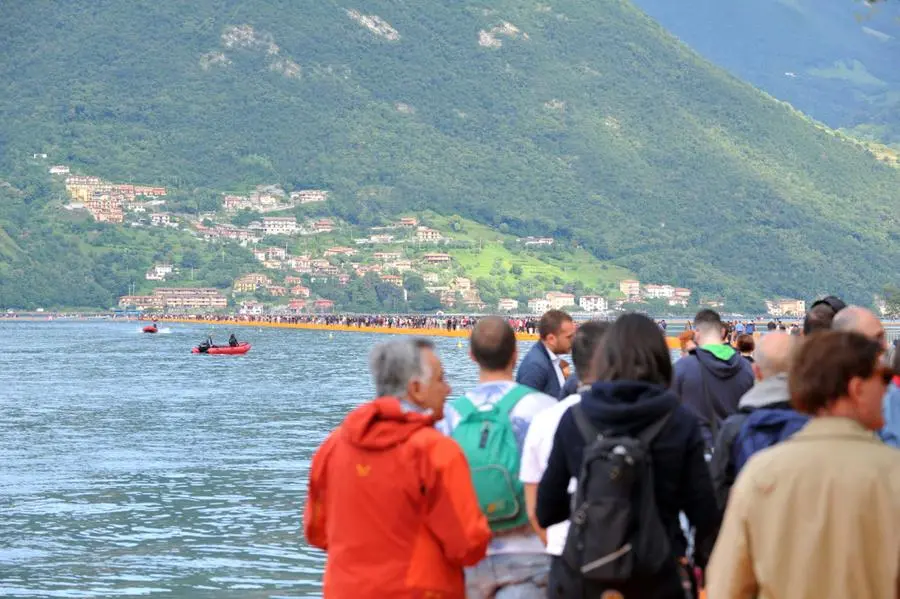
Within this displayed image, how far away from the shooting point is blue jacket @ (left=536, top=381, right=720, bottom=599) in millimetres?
6258

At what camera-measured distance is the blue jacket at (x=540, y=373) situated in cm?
1055

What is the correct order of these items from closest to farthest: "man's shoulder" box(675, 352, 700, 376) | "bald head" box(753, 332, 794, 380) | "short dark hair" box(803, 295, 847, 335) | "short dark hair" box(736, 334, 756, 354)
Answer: "bald head" box(753, 332, 794, 380), "man's shoulder" box(675, 352, 700, 376), "short dark hair" box(803, 295, 847, 335), "short dark hair" box(736, 334, 756, 354)

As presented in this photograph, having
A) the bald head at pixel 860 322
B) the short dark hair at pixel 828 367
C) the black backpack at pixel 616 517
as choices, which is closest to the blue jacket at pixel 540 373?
the bald head at pixel 860 322

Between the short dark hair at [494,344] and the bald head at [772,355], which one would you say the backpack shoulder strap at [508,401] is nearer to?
the short dark hair at [494,344]

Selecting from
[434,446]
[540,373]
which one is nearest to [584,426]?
[434,446]

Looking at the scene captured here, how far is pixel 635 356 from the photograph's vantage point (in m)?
6.41

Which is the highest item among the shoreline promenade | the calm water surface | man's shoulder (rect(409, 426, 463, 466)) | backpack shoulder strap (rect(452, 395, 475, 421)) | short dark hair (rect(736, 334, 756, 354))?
short dark hair (rect(736, 334, 756, 354))

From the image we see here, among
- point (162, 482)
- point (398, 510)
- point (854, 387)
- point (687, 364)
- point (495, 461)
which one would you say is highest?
point (854, 387)

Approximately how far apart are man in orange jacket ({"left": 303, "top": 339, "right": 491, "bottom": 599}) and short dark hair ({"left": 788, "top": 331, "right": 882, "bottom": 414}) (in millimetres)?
1468

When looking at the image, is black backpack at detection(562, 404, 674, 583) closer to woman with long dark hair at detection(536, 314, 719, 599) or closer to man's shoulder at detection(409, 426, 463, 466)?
woman with long dark hair at detection(536, 314, 719, 599)

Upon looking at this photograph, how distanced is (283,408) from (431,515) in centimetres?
3778

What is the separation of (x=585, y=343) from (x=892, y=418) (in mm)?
1468

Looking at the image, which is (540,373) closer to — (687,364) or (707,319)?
(687,364)

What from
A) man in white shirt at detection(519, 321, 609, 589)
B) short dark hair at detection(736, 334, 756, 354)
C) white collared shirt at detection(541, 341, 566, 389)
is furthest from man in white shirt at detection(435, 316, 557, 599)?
short dark hair at detection(736, 334, 756, 354)
